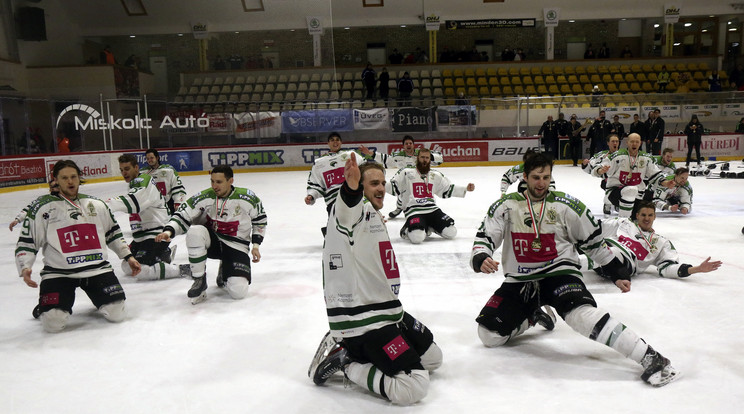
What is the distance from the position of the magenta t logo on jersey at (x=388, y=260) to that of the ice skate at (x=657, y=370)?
62.1 inches

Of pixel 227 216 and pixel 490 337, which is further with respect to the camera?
pixel 227 216

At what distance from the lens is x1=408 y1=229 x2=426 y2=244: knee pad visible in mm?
8539

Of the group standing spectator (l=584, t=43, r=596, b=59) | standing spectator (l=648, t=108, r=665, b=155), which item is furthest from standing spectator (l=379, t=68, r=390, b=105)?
standing spectator (l=648, t=108, r=665, b=155)

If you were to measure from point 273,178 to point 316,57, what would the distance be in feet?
36.0

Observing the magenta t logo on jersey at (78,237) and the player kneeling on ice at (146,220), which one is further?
the player kneeling on ice at (146,220)

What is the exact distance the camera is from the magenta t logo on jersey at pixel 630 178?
32.1ft

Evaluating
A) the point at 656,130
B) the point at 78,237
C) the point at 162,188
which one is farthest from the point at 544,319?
the point at 656,130

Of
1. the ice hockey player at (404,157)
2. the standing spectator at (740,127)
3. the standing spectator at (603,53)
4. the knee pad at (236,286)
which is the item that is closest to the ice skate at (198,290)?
the knee pad at (236,286)

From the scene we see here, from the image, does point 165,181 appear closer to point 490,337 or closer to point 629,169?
point 490,337

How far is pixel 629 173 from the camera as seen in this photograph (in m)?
9.80

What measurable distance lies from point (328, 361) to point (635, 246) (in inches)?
152

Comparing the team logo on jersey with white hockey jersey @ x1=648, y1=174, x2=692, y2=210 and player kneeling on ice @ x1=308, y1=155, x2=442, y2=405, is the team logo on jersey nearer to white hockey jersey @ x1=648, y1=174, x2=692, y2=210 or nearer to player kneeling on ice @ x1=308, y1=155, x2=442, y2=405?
player kneeling on ice @ x1=308, y1=155, x2=442, y2=405

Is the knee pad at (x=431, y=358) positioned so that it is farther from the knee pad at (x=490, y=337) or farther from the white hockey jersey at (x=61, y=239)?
the white hockey jersey at (x=61, y=239)

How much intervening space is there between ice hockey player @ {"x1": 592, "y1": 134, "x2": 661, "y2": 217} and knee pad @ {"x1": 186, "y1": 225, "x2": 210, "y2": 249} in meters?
6.48
